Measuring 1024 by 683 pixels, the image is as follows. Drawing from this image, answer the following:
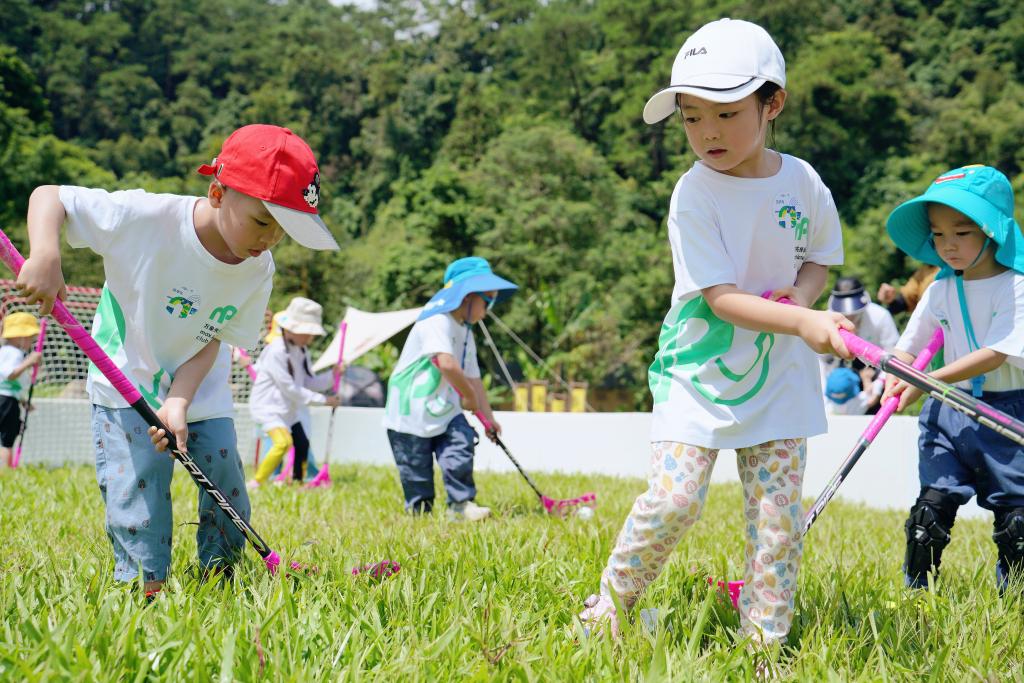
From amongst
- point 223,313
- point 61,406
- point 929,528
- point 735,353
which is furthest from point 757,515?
point 61,406

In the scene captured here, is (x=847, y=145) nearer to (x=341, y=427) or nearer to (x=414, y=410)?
(x=341, y=427)

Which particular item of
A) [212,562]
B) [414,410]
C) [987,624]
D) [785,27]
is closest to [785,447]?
[987,624]

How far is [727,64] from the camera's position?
8.14ft

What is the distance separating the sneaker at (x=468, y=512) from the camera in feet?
18.1

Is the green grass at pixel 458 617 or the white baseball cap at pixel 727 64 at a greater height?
the white baseball cap at pixel 727 64

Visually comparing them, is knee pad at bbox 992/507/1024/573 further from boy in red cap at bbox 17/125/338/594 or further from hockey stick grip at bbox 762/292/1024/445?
boy in red cap at bbox 17/125/338/594

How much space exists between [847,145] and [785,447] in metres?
36.2

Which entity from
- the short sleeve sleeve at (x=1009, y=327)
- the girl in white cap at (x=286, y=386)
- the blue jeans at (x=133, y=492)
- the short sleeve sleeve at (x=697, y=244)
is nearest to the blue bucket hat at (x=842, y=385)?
the girl in white cap at (x=286, y=386)

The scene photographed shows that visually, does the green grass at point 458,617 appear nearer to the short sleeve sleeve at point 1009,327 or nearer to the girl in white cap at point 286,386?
the short sleeve sleeve at point 1009,327

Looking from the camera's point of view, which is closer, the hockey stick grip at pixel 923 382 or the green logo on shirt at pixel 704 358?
the hockey stick grip at pixel 923 382

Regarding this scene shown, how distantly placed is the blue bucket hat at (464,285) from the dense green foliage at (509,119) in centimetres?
1897

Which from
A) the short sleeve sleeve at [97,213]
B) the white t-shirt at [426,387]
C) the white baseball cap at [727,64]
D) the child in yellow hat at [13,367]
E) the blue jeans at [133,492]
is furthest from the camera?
the child in yellow hat at [13,367]

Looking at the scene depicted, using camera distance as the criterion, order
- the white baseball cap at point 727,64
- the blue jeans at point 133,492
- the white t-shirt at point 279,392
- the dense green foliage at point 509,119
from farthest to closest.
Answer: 1. the dense green foliage at point 509,119
2. the white t-shirt at point 279,392
3. the blue jeans at point 133,492
4. the white baseball cap at point 727,64

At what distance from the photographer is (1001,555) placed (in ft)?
11.7
